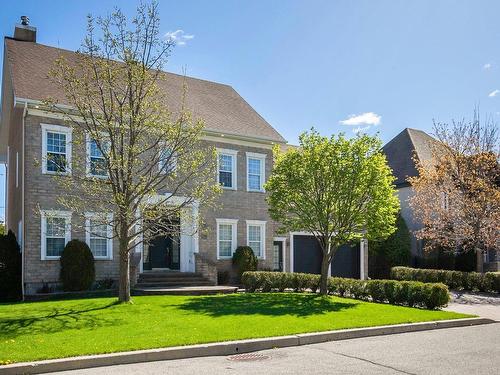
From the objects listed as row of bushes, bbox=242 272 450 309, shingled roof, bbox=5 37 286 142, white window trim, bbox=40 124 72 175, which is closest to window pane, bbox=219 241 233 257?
row of bushes, bbox=242 272 450 309

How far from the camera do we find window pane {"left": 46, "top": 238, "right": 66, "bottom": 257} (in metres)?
19.7

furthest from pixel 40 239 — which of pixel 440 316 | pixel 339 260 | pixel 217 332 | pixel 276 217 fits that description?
pixel 339 260

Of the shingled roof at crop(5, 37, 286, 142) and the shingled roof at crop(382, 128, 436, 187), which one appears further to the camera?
the shingled roof at crop(382, 128, 436, 187)

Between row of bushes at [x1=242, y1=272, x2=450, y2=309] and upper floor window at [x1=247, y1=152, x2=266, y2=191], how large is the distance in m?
5.49

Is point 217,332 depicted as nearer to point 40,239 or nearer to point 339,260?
point 40,239

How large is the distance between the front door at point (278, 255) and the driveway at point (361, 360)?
15966 millimetres

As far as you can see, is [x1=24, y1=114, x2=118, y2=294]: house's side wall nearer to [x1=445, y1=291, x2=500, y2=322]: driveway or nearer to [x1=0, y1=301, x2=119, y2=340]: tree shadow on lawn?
[x1=0, y1=301, x2=119, y2=340]: tree shadow on lawn

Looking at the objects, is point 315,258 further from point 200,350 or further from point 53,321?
point 200,350

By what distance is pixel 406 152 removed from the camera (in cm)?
3616

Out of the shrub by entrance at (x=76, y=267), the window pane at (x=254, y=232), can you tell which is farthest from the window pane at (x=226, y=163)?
the shrub by entrance at (x=76, y=267)

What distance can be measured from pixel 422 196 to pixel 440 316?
14.8 metres

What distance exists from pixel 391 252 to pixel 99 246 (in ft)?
58.4

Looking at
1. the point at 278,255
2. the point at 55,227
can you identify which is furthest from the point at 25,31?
the point at 278,255

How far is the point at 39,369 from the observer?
8.38 metres
